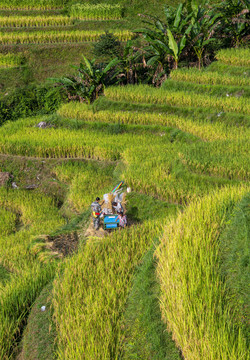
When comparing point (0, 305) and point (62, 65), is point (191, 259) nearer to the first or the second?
point (0, 305)

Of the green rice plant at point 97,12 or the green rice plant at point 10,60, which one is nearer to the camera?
the green rice plant at point 10,60

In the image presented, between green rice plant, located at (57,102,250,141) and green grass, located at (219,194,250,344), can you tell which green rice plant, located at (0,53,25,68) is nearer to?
green rice plant, located at (57,102,250,141)

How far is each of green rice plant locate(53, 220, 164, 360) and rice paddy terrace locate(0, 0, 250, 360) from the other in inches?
0.6

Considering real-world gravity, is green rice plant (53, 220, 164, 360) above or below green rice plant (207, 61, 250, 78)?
below

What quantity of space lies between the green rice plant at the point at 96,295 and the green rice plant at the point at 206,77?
605cm

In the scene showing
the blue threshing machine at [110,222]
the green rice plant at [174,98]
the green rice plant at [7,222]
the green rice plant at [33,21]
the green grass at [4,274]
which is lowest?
the green rice plant at [7,222]

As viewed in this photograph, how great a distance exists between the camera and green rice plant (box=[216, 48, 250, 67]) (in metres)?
10.6

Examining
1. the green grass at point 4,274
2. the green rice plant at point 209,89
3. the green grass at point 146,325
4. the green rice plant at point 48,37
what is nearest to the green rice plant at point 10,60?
the green rice plant at point 48,37

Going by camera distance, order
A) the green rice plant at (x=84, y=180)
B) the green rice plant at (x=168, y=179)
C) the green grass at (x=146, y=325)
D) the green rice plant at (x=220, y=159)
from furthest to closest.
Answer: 1. the green rice plant at (x=84, y=180)
2. the green rice plant at (x=220, y=159)
3. the green rice plant at (x=168, y=179)
4. the green grass at (x=146, y=325)

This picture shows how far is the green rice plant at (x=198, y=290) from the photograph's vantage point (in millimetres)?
2883

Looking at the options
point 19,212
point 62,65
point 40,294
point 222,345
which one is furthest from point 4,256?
point 62,65

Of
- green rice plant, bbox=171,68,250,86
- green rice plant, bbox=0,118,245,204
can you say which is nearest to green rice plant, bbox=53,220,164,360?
green rice plant, bbox=0,118,245,204

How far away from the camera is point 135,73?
11.5 meters

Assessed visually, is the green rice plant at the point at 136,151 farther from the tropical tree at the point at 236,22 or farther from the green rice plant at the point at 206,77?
the tropical tree at the point at 236,22
